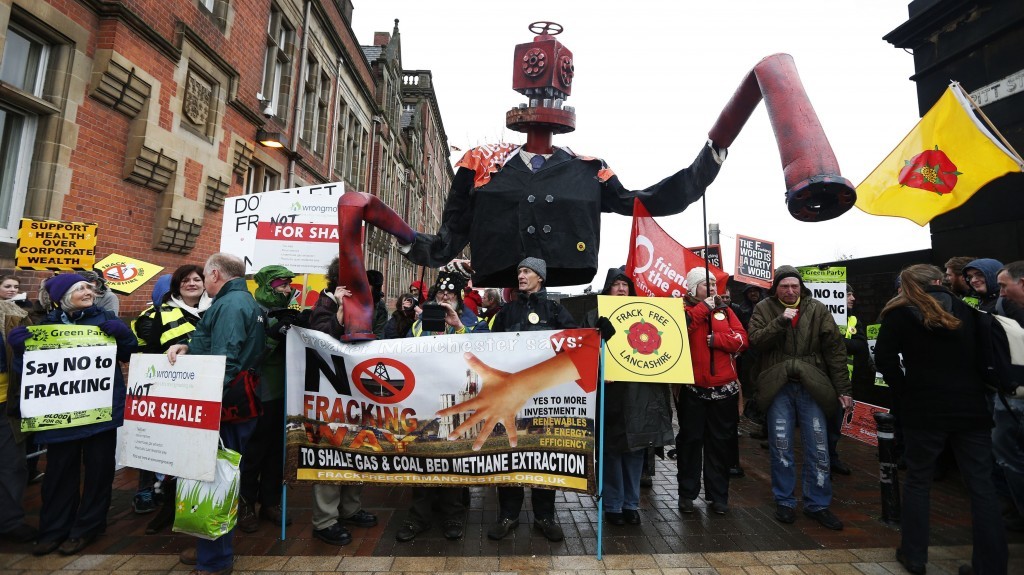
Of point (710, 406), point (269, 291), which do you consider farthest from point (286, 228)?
point (710, 406)

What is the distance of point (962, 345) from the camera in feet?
9.82

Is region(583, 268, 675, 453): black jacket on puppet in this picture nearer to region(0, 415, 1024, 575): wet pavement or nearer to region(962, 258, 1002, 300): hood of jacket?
region(0, 415, 1024, 575): wet pavement

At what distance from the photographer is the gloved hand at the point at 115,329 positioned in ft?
11.3

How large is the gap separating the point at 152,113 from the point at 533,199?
6.80m

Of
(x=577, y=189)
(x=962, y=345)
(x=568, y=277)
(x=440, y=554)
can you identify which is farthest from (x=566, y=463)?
(x=962, y=345)

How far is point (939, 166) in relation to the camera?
4.72 meters

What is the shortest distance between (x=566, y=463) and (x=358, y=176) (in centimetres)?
1819

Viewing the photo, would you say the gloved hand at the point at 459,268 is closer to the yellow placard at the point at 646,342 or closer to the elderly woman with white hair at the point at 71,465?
the yellow placard at the point at 646,342

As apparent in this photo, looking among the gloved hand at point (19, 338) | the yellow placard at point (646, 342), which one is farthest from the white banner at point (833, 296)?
the gloved hand at point (19, 338)

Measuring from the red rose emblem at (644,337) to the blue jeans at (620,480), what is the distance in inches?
32.6

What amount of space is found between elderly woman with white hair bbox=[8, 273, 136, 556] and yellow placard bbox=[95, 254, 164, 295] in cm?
241

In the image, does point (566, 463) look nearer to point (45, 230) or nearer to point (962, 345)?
point (962, 345)

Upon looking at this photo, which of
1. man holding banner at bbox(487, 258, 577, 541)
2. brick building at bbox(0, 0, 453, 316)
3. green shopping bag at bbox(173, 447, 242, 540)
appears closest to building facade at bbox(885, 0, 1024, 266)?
man holding banner at bbox(487, 258, 577, 541)

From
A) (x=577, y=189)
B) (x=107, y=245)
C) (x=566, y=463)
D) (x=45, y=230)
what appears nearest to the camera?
(x=566, y=463)
